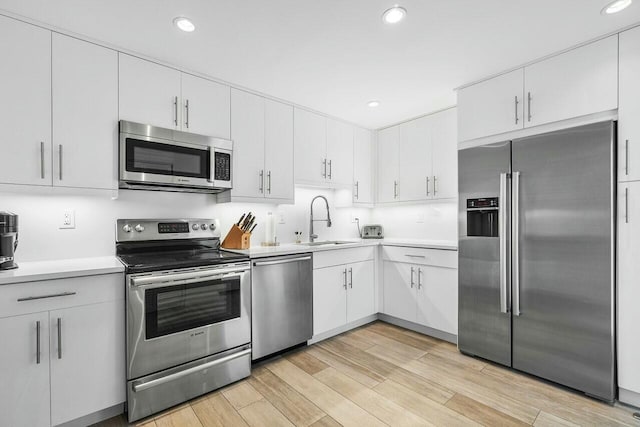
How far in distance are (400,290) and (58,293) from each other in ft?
9.42

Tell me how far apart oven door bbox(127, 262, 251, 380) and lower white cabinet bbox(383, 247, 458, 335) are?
1.70 m

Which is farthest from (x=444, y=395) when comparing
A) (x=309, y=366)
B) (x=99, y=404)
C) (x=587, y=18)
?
(x=587, y=18)

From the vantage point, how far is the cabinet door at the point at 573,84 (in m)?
2.00

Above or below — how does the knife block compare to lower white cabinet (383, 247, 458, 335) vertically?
above

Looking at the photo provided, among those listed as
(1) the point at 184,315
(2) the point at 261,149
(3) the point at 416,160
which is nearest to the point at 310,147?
(2) the point at 261,149

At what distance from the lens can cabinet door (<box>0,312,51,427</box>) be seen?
5.00 ft

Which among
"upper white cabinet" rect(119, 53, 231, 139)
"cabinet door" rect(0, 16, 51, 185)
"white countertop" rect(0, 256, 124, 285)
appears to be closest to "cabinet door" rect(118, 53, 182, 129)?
"upper white cabinet" rect(119, 53, 231, 139)

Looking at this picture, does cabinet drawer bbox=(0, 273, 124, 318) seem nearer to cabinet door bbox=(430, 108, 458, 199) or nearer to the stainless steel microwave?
the stainless steel microwave

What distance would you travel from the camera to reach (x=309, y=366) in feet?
8.24

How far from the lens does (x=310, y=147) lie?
330 cm

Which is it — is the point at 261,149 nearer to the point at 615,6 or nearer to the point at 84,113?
the point at 84,113

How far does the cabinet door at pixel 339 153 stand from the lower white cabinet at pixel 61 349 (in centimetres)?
234

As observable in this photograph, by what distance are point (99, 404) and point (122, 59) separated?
2.24m

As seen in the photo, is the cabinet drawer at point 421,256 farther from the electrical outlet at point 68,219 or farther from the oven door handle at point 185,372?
the electrical outlet at point 68,219
